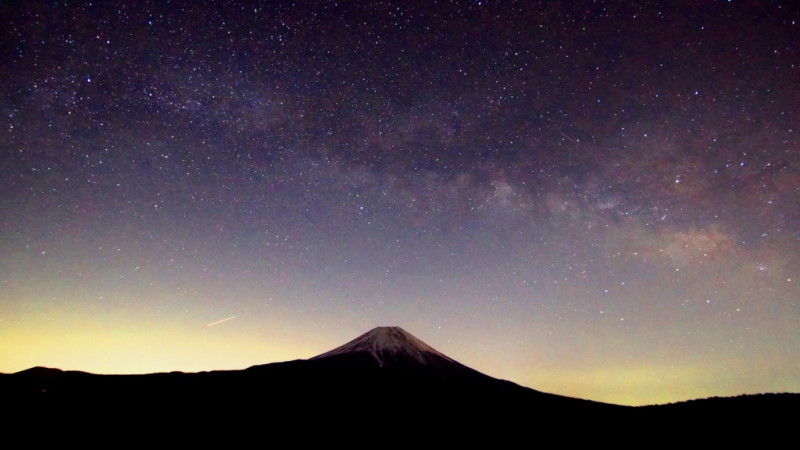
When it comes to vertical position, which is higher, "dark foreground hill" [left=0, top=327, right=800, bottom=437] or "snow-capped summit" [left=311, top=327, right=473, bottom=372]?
"snow-capped summit" [left=311, top=327, right=473, bottom=372]

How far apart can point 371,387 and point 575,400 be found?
3135 cm

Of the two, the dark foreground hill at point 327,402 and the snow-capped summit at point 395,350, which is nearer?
the dark foreground hill at point 327,402

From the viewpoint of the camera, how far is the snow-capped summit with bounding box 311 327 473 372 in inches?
2838

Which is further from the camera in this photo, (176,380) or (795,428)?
(176,380)

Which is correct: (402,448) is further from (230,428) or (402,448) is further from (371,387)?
(371,387)

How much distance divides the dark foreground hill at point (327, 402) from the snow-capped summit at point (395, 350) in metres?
5.73

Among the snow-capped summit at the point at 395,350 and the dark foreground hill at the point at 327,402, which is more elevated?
the snow-capped summit at the point at 395,350

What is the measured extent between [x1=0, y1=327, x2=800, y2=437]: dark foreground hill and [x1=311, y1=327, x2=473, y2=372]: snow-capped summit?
18.8 feet

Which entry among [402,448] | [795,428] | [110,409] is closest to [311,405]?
[402,448]

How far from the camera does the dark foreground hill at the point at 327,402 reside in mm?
39625

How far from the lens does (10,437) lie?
101ft

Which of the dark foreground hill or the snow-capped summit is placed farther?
the snow-capped summit

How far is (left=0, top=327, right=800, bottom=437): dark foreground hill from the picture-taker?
130 feet

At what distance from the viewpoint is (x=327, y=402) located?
47062mm
